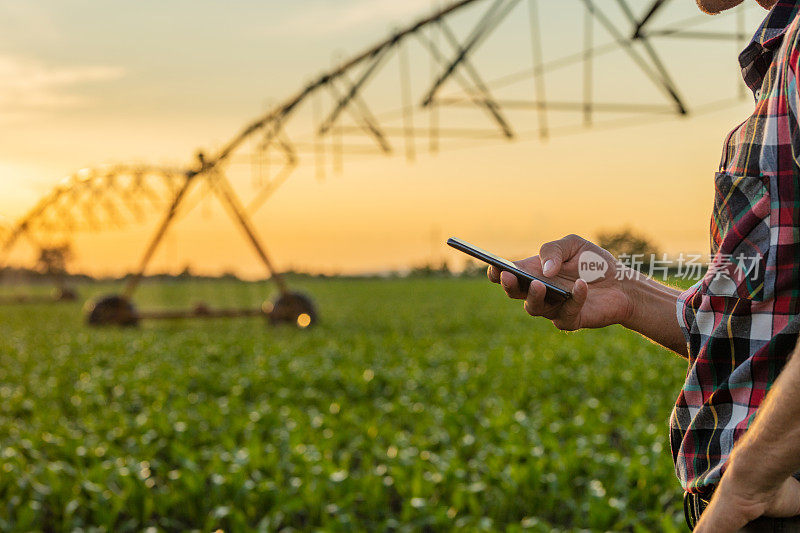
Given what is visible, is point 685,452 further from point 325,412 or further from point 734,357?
point 325,412

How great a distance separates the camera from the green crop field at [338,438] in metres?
4.21

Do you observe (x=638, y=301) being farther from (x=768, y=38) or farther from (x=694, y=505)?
(x=768, y=38)

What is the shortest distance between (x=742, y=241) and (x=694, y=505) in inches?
21.1

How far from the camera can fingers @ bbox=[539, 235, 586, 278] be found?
145 cm

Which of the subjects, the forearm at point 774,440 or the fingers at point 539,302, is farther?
the fingers at point 539,302

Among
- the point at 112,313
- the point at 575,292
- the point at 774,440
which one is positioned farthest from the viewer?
Result: the point at 112,313

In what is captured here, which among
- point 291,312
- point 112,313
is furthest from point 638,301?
point 112,313

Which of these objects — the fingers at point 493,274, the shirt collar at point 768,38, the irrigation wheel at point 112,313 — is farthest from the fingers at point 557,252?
the irrigation wheel at point 112,313

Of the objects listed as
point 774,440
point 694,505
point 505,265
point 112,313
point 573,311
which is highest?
point 505,265

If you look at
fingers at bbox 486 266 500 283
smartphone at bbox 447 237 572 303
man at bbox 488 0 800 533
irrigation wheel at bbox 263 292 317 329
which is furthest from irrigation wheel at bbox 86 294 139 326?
man at bbox 488 0 800 533

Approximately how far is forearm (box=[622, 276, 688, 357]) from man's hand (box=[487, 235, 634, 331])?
15mm

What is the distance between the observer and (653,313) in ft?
5.19

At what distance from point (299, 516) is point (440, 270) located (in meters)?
45.9

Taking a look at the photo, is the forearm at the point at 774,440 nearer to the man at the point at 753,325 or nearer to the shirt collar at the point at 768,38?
the man at the point at 753,325
